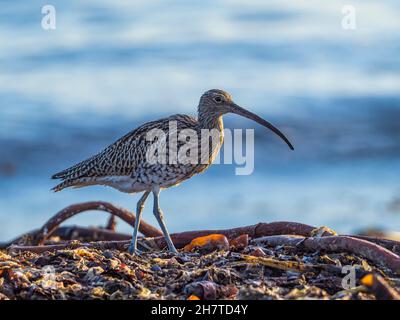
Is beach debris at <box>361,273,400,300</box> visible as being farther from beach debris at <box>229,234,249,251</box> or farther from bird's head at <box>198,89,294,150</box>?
bird's head at <box>198,89,294,150</box>

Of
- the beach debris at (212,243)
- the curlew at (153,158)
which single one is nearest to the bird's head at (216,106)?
the curlew at (153,158)

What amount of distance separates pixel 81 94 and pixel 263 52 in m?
5.53

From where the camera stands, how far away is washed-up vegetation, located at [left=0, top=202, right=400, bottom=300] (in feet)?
17.3

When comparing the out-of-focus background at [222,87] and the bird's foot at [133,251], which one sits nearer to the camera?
the bird's foot at [133,251]

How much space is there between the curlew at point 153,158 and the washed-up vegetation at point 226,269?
Result: 4.86ft

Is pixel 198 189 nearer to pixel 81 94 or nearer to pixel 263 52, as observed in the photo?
pixel 81 94

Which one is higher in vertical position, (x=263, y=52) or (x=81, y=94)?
(x=263, y=52)

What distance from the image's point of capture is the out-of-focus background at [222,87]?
15156 millimetres

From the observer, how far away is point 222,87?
67.4 ft

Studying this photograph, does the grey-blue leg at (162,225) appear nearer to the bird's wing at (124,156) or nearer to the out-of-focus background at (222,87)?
the bird's wing at (124,156)

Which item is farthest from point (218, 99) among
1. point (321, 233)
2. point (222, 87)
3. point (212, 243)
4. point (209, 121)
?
point (222, 87)
